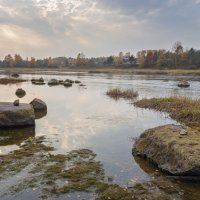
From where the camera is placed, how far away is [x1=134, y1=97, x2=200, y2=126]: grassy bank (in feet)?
84.7

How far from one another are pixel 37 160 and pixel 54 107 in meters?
18.8

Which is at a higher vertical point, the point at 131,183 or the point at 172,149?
the point at 172,149

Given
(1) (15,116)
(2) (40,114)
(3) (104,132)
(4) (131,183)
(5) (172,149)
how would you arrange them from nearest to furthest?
(4) (131,183), (5) (172,149), (3) (104,132), (1) (15,116), (2) (40,114)

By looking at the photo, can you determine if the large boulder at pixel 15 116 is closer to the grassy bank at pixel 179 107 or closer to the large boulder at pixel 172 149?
the large boulder at pixel 172 149

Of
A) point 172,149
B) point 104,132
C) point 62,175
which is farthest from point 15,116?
point 172,149

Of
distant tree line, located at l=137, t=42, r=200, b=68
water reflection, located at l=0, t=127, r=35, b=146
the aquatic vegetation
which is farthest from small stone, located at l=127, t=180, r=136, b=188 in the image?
distant tree line, located at l=137, t=42, r=200, b=68

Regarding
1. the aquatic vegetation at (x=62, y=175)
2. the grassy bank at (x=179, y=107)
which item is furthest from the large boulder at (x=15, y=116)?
the grassy bank at (x=179, y=107)

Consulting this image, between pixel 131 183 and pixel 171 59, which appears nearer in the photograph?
pixel 131 183

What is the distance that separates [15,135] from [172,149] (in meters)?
10.1

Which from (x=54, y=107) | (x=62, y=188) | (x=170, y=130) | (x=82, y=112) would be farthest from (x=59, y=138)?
(x=54, y=107)

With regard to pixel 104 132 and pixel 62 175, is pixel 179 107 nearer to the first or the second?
pixel 104 132

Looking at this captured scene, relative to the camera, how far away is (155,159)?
1495 cm

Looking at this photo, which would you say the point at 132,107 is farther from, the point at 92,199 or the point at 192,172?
the point at 92,199

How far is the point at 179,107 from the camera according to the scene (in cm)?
3169
